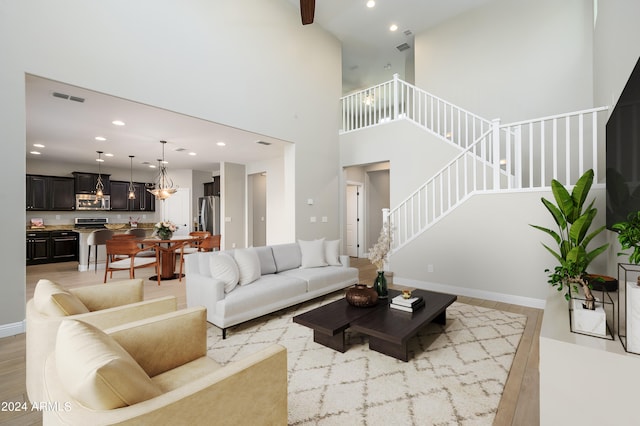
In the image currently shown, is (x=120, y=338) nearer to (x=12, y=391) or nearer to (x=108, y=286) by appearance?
(x=108, y=286)

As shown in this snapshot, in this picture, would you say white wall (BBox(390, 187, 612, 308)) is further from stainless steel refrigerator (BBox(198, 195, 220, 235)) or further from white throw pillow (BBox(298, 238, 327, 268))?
stainless steel refrigerator (BBox(198, 195, 220, 235))

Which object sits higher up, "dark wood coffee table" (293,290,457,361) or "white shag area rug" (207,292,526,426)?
"dark wood coffee table" (293,290,457,361)

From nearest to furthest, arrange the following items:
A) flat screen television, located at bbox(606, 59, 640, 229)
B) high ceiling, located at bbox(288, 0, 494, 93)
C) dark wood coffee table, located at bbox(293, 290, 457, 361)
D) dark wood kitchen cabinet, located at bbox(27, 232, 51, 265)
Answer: flat screen television, located at bbox(606, 59, 640, 229)
dark wood coffee table, located at bbox(293, 290, 457, 361)
high ceiling, located at bbox(288, 0, 494, 93)
dark wood kitchen cabinet, located at bbox(27, 232, 51, 265)

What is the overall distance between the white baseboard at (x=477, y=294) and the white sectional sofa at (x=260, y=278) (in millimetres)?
1105

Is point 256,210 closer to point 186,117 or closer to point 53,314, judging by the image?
point 186,117

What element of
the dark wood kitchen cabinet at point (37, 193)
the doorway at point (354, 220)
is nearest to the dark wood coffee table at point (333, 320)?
the doorway at point (354, 220)

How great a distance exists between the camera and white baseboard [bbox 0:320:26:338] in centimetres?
291

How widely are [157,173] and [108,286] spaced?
27.8ft

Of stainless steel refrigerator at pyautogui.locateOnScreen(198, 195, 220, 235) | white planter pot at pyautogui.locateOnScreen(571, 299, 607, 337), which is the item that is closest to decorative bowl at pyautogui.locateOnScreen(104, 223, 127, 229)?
stainless steel refrigerator at pyautogui.locateOnScreen(198, 195, 220, 235)

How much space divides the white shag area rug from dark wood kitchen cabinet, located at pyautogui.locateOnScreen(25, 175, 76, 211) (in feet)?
24.0

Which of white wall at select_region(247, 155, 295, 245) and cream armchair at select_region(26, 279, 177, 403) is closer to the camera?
cream armchair at select_region(26, 279, 177, 403)

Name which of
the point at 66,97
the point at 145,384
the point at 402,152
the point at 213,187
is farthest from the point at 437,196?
the point at 213,187

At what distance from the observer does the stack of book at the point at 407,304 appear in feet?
9.11

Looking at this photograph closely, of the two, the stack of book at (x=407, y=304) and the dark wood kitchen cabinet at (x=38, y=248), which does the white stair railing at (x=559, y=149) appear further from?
the dark wood kitchen cabinet at (x=38, y=248)
